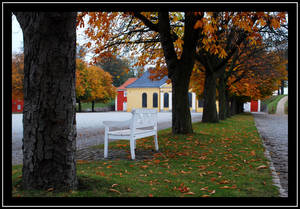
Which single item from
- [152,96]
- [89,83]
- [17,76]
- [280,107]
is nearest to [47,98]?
[17,76]

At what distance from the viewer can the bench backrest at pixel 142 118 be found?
17.7 ft

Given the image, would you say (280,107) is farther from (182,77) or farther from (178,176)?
(178,176)

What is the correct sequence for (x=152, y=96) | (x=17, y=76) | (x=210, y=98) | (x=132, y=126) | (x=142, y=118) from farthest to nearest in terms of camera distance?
(x=152, y=96) → (x=17, y=76) → (x=210, y=98) → (x=142, y=118) → (x=132, y=126)

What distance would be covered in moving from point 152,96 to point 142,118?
46175 millimetres

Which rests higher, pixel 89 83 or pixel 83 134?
pixel 89 83

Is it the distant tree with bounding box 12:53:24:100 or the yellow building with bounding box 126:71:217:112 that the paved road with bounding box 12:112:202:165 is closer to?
the distant tree with bounding box 12:53:24:100

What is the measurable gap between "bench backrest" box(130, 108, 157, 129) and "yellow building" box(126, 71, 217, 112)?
44012mm

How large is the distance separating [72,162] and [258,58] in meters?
19.0

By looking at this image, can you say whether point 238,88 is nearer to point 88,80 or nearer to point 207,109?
point 207,109

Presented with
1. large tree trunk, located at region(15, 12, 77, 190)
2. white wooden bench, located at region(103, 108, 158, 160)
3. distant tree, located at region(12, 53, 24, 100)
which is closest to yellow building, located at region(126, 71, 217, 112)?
distant tree, located at region(12, 53, 24, 100)

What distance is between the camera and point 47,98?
2969 mm

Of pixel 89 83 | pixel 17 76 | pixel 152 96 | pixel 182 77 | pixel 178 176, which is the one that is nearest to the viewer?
pixel 178 176

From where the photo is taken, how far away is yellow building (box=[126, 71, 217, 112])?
5069 centimetres
